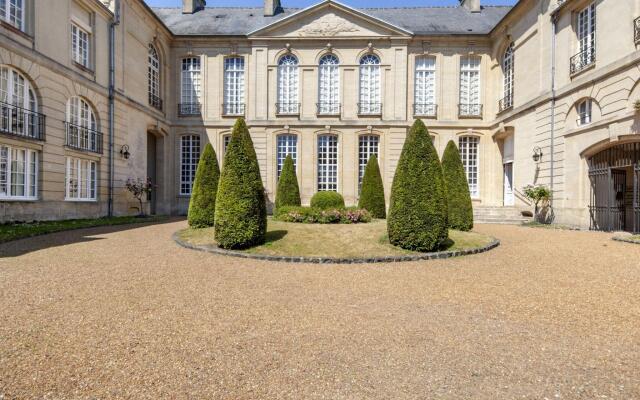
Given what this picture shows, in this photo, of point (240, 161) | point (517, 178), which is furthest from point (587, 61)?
point (240, 161)

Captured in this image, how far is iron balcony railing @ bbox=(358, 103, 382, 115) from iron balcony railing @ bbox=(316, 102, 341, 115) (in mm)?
1250

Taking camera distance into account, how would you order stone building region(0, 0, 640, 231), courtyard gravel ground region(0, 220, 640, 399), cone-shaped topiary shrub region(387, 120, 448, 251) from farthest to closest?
stone building region(0, 0, 640, 231)
cone-shaped topiary shrub region(387, 120, 448, 251)
courtyard gravel ground region(0, 220, 640, 399)

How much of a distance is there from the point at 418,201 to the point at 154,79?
57.3ft

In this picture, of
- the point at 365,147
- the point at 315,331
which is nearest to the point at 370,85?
the point at 365,147

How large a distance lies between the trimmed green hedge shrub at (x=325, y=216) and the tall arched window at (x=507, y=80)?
11613 millimetres

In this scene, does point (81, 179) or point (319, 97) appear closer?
point (81, 179)

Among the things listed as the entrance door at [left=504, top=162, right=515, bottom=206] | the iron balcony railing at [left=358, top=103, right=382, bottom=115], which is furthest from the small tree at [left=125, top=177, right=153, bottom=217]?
the entrance door at [left=504, top=162, right=515, bottom=206]

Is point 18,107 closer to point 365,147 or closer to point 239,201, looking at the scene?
point 239,201

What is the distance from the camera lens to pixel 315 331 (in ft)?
10.3

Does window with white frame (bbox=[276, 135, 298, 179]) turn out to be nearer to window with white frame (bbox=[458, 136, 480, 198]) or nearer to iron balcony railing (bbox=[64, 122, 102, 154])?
iron balcony railing (bbox=[64, 122, 102, 154])

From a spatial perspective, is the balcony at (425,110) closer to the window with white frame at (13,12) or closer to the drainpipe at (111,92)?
the drainpipe at (111,92)

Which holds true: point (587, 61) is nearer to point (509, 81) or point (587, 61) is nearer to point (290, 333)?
point (509, 81)

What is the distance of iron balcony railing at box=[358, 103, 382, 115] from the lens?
731 inches

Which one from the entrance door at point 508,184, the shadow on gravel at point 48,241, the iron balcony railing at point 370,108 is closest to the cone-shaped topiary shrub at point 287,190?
the shadow on gravel at point 48,241
